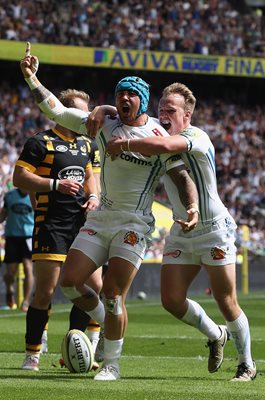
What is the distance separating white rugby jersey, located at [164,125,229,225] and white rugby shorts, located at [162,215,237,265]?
2.9 inches

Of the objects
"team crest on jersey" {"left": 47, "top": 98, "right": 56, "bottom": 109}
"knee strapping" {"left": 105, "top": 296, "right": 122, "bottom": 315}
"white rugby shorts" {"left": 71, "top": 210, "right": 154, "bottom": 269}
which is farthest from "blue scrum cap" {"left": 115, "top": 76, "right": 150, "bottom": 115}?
"knee strapping" {"left": 105, "top": 296, "right": 122, "bottom": 315}

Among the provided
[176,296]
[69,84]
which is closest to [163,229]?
[69,84]

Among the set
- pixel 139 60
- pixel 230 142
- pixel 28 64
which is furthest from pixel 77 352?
pixel 230 142

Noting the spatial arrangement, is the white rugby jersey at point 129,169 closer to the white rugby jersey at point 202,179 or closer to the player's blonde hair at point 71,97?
the white rugby jersey at point 202,179

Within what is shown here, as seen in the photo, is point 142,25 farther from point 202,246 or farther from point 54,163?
point 202,246

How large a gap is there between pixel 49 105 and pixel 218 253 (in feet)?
5.61

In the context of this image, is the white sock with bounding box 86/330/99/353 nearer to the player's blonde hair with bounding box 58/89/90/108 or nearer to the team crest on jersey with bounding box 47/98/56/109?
the player's blonde hair with bounding box 58/89/90/108

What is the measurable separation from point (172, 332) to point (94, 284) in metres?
4.60

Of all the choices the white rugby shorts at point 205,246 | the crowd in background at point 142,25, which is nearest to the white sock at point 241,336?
the white rugby shorts at point 205,246

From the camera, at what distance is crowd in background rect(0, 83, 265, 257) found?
33.0 m

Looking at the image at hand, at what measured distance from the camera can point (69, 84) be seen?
40.9m

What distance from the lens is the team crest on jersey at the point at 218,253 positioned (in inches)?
336

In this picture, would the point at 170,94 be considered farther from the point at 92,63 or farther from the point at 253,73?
the point at 253,73

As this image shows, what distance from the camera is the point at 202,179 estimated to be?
8609 mm
